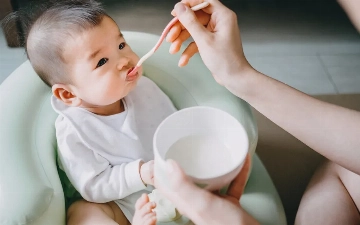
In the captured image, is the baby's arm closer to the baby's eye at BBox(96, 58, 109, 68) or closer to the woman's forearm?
the baby's eye at BBox(96, 58, 109, 68)

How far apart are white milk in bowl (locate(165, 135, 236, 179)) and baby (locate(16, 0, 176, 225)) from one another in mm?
123

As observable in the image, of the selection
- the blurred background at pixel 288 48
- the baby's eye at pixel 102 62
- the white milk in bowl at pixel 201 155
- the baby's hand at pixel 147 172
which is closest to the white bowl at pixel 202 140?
the white milk in bowl at pixel 201 155

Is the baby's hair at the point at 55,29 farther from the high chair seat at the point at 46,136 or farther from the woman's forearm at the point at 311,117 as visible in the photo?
the woman's forearm at the point at 311,117

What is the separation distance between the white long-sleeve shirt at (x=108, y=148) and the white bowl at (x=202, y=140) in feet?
0.53

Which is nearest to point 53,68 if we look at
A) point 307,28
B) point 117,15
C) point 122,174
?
point 122,174

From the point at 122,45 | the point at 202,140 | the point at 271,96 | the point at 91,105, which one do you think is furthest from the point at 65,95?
the point at 271,96

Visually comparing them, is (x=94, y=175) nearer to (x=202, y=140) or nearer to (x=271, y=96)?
(x=202, y=140)

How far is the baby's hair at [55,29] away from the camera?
831 millimetres

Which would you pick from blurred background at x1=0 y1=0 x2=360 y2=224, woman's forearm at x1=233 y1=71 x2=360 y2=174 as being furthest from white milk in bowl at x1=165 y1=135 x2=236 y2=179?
blurred background at x1=0 y1=0 x2=360 y2=224

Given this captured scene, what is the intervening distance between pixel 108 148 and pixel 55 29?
27 cm

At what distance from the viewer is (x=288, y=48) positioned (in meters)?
1.75

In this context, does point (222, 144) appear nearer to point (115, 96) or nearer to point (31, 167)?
point (115, 96)

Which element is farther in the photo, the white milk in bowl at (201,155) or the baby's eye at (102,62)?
→ the baby's eye at (102,62)

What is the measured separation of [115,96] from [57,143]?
0.58 ft
